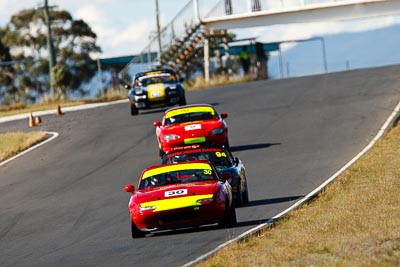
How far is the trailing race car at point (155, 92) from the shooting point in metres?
46.4

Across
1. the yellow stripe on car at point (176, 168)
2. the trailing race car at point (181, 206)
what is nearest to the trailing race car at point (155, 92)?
the yellow stripe on car at point (176, 168)

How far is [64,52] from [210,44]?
65.9 feet

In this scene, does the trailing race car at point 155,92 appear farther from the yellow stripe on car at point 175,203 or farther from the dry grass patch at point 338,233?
the yellow stripe on car at point 175,203

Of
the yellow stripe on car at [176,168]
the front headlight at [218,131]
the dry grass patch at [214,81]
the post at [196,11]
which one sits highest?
the post at [196,11]

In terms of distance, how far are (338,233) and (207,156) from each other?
7693 millimetres

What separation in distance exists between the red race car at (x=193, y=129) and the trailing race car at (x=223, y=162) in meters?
8.00

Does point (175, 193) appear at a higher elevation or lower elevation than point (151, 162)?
higher

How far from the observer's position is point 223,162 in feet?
77.4

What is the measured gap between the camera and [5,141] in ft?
138

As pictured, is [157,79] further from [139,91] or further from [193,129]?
[193,129]

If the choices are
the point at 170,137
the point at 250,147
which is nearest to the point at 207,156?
the point at 170,137

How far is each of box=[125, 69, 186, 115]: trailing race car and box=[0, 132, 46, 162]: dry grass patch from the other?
178 inches

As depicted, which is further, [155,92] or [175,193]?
[155,92]

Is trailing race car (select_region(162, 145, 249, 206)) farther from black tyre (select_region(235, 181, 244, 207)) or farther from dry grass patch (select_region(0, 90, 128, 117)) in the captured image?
dry grass patch (select_region(0, 90, 128, 117))
